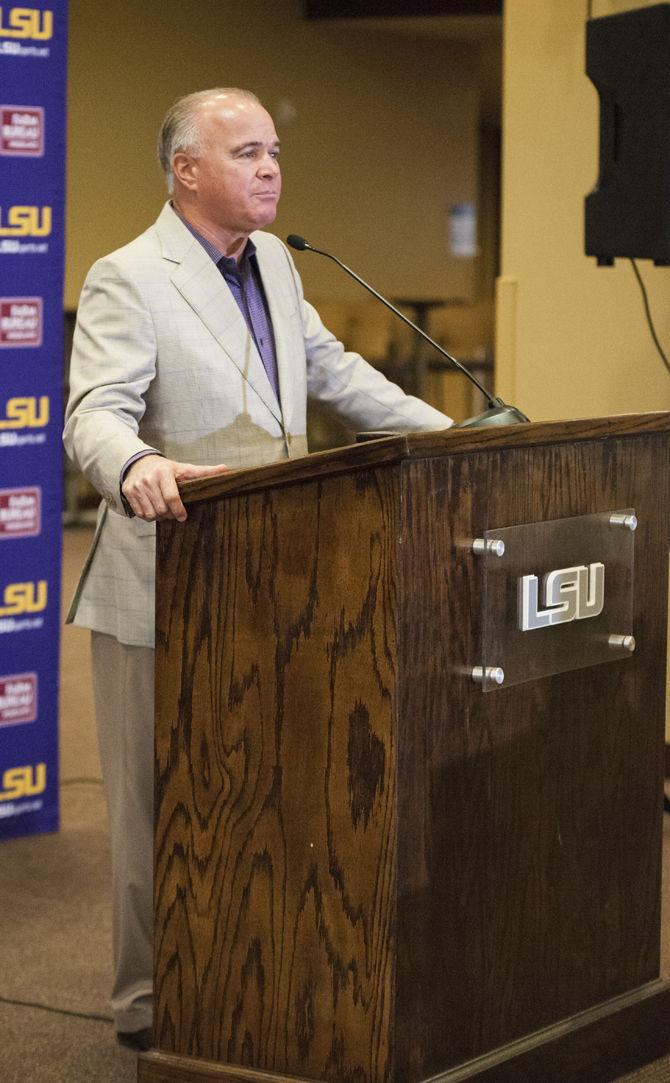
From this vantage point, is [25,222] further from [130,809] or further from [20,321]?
[130,809]

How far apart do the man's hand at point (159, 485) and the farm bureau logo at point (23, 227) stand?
5.77ft

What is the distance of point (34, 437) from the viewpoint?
11.8 ft

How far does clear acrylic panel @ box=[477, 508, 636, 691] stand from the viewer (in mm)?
1894

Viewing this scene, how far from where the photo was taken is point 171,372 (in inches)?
88.3

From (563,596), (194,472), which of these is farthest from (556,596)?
(194,472)

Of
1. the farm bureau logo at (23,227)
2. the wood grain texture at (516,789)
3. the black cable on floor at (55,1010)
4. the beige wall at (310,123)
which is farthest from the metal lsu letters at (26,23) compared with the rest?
the beige wall at (310,123)

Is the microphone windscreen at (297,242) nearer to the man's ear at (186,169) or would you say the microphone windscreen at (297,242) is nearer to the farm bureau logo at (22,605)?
the man's ear at (186,169)

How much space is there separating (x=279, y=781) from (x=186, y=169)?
3.22ft

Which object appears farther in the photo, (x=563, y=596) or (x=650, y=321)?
(x=650, y=321)

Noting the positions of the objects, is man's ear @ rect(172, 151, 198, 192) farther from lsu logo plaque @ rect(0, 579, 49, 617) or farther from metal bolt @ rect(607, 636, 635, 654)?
lsu logo plaque @ rect(0, 579, 49, 617)

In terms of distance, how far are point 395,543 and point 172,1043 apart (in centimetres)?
83

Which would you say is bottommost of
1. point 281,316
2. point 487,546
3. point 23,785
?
point 23,785

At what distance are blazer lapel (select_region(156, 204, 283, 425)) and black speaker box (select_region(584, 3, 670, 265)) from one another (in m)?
1.43

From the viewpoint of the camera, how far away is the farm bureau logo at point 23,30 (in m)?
3.43
